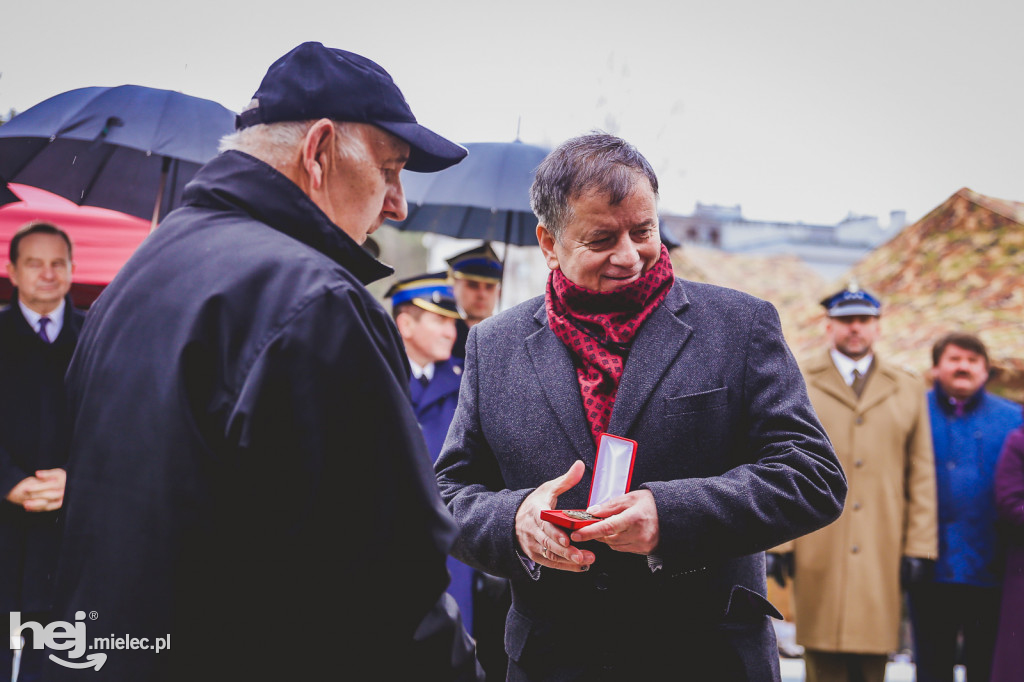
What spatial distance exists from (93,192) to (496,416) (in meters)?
4.04

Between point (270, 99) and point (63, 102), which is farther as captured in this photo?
point (63, 102)

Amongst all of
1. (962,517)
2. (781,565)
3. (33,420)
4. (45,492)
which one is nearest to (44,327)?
(33,420)

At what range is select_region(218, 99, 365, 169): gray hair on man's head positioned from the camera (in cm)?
148

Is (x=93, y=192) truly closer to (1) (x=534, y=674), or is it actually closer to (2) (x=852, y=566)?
(1) (x=534, y=674)

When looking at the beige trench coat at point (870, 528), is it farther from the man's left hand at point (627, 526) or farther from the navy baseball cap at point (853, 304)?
the man's left hand at point (627, 526)

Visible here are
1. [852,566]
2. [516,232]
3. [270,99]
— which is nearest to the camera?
[270,99]

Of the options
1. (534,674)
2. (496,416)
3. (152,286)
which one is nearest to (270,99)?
(152,286)

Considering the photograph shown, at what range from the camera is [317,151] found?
1492 millimetres

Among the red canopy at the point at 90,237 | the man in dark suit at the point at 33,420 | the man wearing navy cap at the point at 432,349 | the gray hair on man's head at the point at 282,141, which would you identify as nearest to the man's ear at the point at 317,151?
the gray hair on man's head at the point at 282,141

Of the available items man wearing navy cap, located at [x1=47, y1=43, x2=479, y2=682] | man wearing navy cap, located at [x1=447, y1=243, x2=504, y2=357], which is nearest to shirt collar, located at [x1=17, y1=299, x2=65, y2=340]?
man wearing navy cap, located at [x1=447, y1=243, x2=504, y2=357]

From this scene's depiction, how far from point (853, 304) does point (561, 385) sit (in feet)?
12.1

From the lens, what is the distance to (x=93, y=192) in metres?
5.12

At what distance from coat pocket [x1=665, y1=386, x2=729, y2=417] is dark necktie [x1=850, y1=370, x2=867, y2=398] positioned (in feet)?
12.0

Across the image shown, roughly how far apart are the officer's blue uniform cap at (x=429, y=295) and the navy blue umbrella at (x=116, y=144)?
1.23 metres
